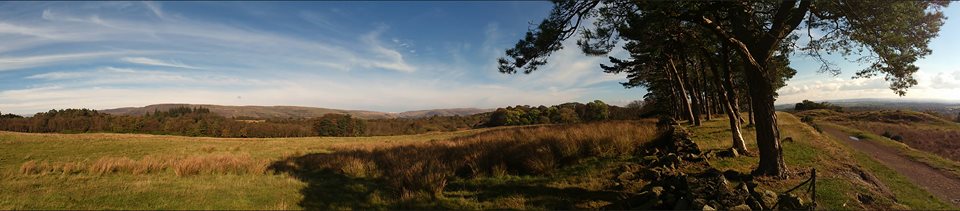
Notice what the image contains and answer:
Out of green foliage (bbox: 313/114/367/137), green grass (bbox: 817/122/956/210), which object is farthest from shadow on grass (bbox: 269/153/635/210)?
green foliage (bbox: 313/114/367/137)

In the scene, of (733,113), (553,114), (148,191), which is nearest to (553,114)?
(553,114)

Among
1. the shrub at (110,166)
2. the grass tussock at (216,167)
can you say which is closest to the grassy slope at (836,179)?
the grass tussock at (216,167)

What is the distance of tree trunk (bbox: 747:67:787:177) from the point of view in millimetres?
9547

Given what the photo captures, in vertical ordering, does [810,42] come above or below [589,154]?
above

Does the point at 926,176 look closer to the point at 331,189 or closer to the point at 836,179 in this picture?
the point at 836,179

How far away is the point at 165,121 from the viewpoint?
95.2m

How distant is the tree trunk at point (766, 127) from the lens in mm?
9547

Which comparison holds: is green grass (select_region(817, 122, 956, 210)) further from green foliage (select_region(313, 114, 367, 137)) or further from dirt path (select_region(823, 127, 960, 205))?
green foliage (select_region(313, 114, 367, 137))

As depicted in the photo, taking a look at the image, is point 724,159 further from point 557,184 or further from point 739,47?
point 557,184

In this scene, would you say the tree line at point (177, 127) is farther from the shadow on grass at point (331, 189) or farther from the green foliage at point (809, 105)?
the green foliage at point (809, 105)

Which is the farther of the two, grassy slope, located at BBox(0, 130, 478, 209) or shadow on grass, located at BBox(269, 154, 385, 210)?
shadow on grass, located at BBox(269, 154, 385, 210)

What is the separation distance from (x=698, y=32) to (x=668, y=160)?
25.3 feet

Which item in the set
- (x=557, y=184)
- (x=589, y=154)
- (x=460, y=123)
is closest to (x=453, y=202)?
(x=557, y=184)

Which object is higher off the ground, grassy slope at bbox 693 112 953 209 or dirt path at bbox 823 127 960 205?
grassy slope at bbox 693 112 953 209
